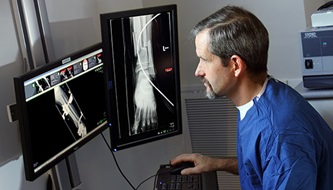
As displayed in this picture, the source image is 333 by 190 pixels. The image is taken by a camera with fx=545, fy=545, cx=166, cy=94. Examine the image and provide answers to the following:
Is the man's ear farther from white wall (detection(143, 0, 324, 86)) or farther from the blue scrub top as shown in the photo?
white wall (detection(143, 0, 324, 86))

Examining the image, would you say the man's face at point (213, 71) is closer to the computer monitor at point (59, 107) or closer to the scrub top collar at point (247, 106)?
the scrub top collar at point (247, 106)

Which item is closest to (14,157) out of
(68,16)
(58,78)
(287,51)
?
(58,78)

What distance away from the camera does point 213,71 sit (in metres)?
1.81

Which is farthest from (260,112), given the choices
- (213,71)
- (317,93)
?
(317,93)

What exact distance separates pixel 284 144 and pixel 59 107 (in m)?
0.76

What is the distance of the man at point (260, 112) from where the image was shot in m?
1.60

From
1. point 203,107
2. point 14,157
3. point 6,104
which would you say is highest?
point 6,104

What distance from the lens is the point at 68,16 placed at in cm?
222

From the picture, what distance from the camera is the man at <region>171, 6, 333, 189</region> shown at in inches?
62.9

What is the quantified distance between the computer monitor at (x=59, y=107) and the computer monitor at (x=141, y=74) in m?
0.08

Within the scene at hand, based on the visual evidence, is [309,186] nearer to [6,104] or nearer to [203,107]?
[6,104]

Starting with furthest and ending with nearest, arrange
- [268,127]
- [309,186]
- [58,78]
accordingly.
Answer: [58,78] < [268,127] < [309,186]

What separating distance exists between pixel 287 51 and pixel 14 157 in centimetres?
150

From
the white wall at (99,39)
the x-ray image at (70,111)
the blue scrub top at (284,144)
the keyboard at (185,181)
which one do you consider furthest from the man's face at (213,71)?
the white wall at (99,39)
